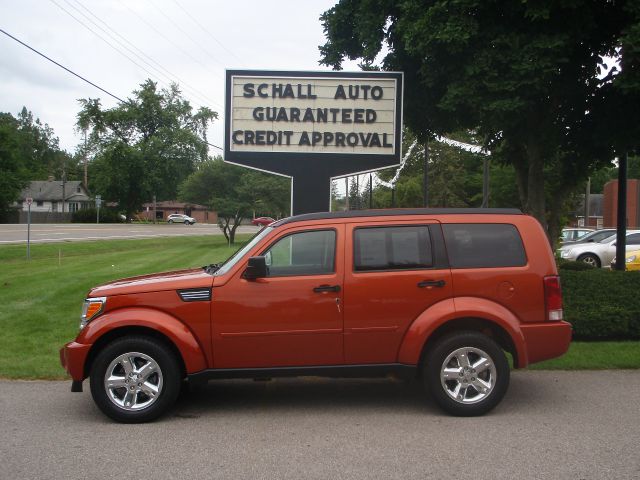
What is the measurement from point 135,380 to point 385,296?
2.40m

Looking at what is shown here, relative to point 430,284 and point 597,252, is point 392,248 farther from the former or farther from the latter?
point 597,252

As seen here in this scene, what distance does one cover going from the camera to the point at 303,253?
614 centimetres

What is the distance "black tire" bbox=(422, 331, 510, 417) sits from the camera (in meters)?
5.86

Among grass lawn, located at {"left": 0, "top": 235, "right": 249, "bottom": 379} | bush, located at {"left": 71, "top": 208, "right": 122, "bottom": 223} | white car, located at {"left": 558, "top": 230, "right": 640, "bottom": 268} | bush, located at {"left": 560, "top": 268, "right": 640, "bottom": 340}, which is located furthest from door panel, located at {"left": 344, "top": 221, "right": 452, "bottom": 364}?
bush, located at {"left": 71, "top": 208, "right": 122, "bottom": 223}

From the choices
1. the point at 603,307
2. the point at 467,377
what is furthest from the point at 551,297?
the point at 603,307

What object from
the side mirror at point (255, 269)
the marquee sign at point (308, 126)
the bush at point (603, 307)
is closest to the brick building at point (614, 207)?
the marquee sign at point (308, 126)

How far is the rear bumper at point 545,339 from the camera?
19.6 feet

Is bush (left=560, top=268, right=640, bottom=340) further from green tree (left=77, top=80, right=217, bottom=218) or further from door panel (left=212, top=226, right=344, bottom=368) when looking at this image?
green tree (left=77, top=80, right=217, bottom=218)

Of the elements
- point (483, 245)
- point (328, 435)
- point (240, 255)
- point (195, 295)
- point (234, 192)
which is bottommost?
point (328, 435)

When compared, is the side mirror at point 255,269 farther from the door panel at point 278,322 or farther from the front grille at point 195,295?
the front grille at point 195,295

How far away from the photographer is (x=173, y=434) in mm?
5453

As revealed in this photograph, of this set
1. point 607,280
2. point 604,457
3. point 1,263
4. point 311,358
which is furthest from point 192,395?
point 1,263

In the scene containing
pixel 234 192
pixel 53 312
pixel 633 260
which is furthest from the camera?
pixel 234 192

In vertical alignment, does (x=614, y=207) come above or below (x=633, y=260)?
above
